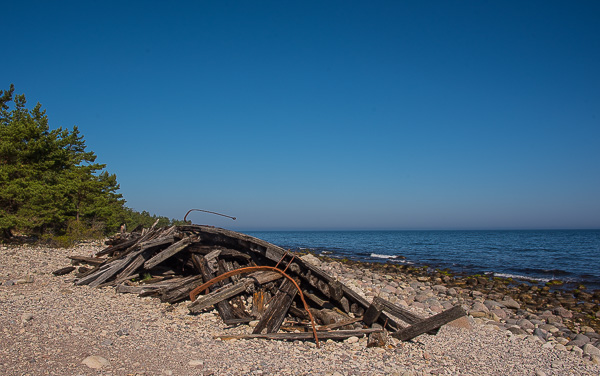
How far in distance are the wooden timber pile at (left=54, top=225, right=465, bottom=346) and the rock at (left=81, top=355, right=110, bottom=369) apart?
7.33 feet

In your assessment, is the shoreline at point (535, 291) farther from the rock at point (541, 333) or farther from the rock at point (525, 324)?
the rock at point (541, 333)

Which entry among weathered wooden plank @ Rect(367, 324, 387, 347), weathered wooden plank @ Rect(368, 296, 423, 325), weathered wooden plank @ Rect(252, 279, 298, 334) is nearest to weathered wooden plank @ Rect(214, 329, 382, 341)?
weathered wooden plank @ Rect(367, 324, 387, 347)

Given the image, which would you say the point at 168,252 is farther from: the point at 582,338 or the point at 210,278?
the point at 582,338

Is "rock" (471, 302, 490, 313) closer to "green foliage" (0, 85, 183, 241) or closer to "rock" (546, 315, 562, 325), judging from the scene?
"rock" (546, 315, 562, 325)

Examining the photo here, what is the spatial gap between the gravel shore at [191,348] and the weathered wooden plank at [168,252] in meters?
1.18

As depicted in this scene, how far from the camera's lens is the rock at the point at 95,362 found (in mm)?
4539

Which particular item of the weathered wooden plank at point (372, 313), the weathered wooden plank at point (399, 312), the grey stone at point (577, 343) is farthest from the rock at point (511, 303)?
the weathered wooden plank at point (372, 313)

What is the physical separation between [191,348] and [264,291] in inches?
101

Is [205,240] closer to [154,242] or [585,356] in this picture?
[154,242]

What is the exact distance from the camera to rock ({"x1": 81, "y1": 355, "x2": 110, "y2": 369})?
14.9ft

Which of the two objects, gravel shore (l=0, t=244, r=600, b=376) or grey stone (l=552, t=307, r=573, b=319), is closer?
gravel shore (l=0, t=244, r=600, b=376)

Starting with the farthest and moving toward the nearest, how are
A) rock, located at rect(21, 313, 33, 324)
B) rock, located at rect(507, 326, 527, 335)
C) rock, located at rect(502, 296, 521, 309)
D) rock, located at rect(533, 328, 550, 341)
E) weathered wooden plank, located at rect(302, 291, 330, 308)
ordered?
1. rock, located at rect(502, 296, 521, 309)
2. rock, located at rect(507, 326, 527, 335)
3. rock, located at rect(533, 328, 550, 341)
4. weathered wooden plank, located at rect(302, 291, 330, 308)
5. rock, located at rect(21, 313, 33, 324)

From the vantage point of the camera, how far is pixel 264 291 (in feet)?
25.9

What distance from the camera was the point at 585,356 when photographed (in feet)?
24.2
